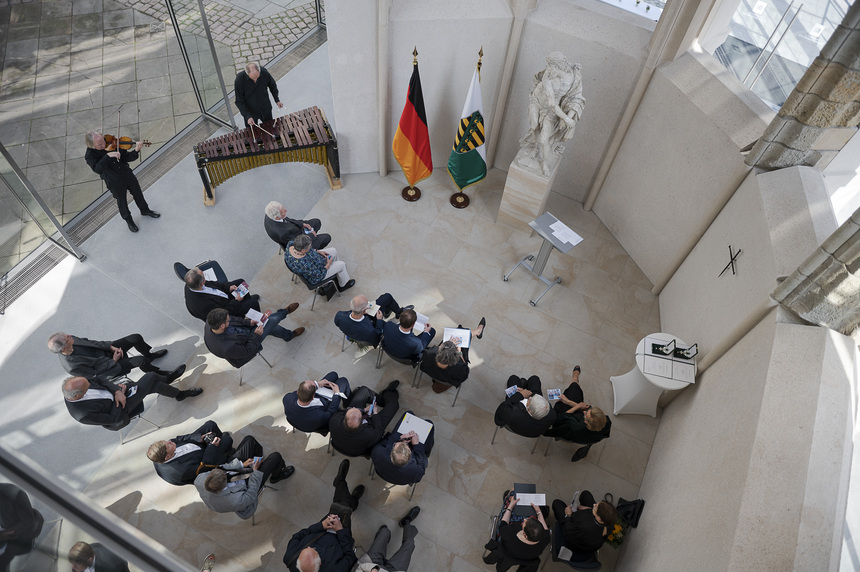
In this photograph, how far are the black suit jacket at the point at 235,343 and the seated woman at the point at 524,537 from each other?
2978mm

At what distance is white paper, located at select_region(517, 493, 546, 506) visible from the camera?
478cm

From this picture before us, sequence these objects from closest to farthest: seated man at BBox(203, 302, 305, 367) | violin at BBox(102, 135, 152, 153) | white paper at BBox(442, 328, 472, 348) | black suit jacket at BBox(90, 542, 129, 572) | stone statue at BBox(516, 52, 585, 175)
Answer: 1. black suit jacket at BBox(90, 542, 129, 572)
2. seated man at BBox(203, 302, 305, 367)
3. white paper at BBox(442, 328, 472, 348)
4. stone statue at BBox(516, 52, 585, 175)
5. violin at BBox(102, 135, 152, 153)

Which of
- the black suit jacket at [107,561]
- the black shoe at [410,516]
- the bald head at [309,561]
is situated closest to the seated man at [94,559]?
the black suit jacket at [107,561]

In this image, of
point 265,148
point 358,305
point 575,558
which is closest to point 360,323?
point 358,305

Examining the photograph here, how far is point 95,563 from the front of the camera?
4.77ft

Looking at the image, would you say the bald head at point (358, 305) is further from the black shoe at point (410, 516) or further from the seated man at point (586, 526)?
the seated man at point (586, 526)

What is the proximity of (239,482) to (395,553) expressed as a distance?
4.95 feet

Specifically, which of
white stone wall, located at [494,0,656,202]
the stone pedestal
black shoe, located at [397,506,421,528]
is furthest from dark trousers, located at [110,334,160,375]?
white stone wall, located at [494,0,656,202]

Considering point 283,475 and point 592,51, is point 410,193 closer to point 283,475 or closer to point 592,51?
point 592,51

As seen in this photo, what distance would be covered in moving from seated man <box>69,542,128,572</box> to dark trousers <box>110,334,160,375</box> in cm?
450

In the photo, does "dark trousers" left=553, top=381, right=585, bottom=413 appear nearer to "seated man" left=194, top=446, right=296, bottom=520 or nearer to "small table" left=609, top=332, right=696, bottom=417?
"small table" left=609, top=332, right=696, bottom=417

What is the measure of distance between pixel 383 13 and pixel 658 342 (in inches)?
193

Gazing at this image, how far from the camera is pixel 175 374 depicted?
5.91m

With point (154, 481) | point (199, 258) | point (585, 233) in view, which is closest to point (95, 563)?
point (154, 481)
